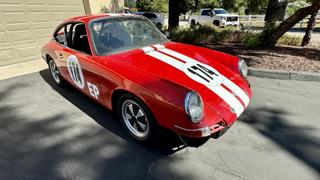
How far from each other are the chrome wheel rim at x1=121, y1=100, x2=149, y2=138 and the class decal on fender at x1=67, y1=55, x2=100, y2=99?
57 centimetres

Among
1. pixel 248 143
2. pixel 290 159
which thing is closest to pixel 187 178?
pixel 248 143

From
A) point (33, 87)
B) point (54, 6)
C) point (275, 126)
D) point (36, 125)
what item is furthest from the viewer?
point (54, 6)

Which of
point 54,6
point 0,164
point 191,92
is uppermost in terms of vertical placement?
point 54,6

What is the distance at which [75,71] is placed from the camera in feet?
12.2

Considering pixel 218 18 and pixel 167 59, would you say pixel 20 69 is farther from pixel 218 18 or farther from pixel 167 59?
pixel 218 18

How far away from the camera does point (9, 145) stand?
309cm

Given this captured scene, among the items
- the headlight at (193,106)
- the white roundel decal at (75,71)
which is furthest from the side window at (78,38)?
the headlight at (193,106)

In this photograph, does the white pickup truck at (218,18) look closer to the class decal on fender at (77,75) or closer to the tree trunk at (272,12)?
the tree trunk at (272,12)

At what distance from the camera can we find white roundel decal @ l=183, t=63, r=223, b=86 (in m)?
2.81

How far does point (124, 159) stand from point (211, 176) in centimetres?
102

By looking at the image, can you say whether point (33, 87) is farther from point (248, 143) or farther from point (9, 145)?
point (248, 143)

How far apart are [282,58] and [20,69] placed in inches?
287

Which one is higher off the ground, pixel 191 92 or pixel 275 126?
pixel 191 92

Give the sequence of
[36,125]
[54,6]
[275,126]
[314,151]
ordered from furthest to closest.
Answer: [54,6] → [36,125] → [275,126] → [314,151]
